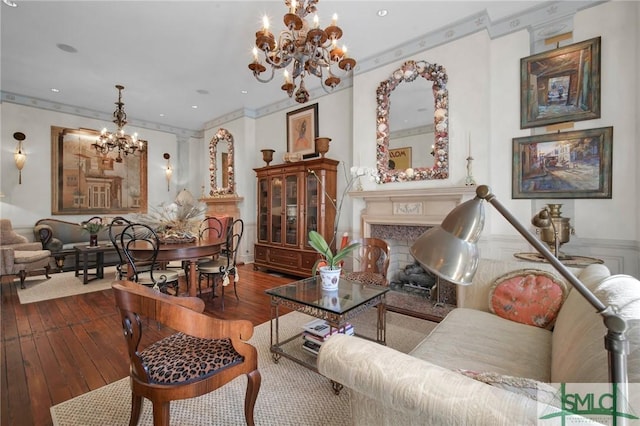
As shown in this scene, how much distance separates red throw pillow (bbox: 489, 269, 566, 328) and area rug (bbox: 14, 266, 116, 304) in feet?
16.0

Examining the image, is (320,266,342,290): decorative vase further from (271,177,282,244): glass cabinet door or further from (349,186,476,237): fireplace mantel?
(271,177,282,244): glass cabinet door

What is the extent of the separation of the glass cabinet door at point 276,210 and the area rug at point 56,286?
2.60m

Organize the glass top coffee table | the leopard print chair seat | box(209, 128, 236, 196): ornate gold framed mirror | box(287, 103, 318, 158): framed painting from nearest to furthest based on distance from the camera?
the leopard print chair seat < the glass top coffee table < box(287, 103, 318, 158): framed painting < box(209, 128, 236, 196): ornate gold framed mirror

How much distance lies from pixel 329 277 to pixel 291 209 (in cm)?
276

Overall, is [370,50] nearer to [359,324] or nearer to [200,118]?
[359,324]

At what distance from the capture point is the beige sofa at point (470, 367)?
652 mm

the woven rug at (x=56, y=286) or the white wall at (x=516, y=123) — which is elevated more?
the white wall at (x=516, y=123)

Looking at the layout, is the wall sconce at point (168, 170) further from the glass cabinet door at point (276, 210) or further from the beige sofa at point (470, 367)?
the beige sofa at point (470, 367)

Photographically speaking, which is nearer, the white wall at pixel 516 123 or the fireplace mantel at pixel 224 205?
the white wall at pixel 516 123

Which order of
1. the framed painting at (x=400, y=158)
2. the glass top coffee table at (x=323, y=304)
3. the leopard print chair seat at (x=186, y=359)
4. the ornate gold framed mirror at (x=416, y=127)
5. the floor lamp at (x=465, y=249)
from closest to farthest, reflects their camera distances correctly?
the floor lamp at (x=465, y=249) < the leopard print chair seat at (x=186, y=359) < the glass top coffee table at (x=323, y=304) < the ornate gold framed mirror at (x=416, y=127) < the framed painting at (x=400, y=158)

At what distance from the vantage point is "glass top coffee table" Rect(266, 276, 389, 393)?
1.83 meters

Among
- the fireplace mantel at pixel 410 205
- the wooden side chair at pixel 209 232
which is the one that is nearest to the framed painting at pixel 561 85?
the fireplace mantel at pixel 410 205

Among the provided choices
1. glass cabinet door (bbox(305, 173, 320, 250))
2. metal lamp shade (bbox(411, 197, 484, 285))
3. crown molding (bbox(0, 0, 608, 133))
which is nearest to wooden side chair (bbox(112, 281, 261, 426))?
metal lamp shade (bbox(411, 197, 484, 285))

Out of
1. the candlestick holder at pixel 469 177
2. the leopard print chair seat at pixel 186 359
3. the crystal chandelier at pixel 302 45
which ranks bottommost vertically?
the leopard print chair seat at pixel 186 359
